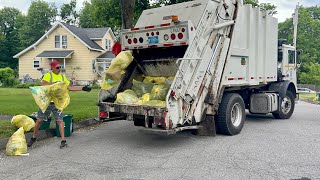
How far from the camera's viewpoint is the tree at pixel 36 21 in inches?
2280

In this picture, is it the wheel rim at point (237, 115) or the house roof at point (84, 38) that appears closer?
the wheel rim at point (237, 115)

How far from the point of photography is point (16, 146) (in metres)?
6.48

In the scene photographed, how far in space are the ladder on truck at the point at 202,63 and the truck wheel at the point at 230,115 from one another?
0.63 meters

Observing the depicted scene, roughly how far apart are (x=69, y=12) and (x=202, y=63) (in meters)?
64.2

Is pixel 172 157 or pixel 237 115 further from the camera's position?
pixel 237 115

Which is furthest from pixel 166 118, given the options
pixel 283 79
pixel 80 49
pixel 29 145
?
pixel 80 49

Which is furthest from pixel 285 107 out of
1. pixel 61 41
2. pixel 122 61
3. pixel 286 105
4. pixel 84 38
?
pixel 61 41

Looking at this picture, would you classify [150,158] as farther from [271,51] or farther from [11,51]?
[11,51]

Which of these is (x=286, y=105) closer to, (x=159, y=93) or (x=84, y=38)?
(x=159, y=93)

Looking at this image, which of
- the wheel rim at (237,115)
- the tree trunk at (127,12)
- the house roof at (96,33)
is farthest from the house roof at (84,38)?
the wheel rim at (237,115)

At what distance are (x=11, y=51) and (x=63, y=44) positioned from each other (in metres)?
25.2

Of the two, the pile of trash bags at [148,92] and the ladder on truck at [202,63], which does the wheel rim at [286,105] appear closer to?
the ladder on truck at [202,63]

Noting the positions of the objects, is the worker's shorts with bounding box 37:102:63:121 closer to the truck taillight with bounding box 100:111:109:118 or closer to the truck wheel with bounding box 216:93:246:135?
the truck taillight with bounding box 100:111:109:118

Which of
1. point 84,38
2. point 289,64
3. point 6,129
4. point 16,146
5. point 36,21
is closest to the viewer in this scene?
point 16,146
